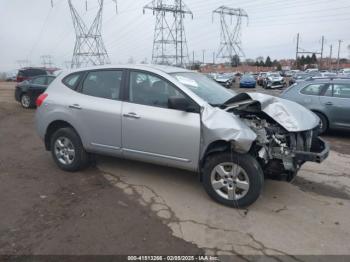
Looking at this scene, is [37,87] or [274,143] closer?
[274,143]

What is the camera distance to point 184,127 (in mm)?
4254

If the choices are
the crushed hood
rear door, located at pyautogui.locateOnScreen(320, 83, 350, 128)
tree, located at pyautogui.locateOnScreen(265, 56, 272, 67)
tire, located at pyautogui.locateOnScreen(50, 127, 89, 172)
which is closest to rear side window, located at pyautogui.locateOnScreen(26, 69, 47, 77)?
tire, located at pyautogui.locateOnScreen(50, 127, 89, 172)

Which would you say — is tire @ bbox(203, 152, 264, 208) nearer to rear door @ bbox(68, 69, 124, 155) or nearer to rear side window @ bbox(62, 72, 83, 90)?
rear door @ bbox(68, 69, 124, 155)

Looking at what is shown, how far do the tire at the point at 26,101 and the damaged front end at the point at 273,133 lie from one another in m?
11.9

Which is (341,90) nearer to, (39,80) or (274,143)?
(274,143)

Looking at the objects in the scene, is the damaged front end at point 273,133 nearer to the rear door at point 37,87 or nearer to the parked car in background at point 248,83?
the rear door at point 37,87

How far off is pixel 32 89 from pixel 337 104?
37.6 ft

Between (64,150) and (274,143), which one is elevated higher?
(274,143)

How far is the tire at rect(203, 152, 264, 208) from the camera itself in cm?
398

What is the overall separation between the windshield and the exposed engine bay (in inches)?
18.0

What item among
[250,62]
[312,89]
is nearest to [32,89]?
[312,89]

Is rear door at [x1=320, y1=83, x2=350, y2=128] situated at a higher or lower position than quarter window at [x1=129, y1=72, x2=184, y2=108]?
lower

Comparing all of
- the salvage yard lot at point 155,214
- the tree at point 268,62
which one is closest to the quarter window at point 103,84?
the salvage yard lot at point 155,214

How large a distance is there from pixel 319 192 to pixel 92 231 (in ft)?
10.3
